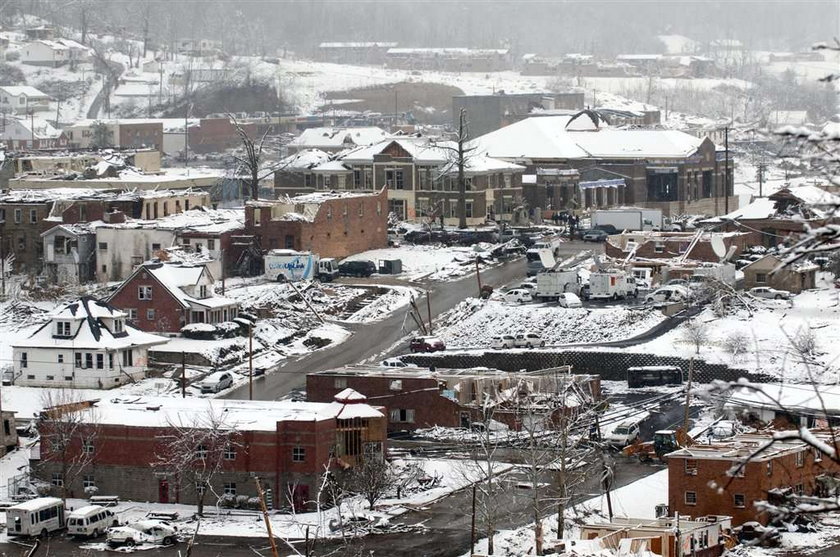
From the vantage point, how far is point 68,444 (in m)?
28.0

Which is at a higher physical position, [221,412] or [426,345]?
[221,412]

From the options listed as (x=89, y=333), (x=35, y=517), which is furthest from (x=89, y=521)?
(x=89, y=333)

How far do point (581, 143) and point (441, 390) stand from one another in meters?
29.1

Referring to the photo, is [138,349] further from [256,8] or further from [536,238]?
[256,8]

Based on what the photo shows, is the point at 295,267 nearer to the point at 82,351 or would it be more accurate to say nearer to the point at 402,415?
the point at 82,351

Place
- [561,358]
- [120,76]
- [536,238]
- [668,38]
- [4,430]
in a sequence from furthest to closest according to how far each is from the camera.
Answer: [668,38]
[120,76]
[536,238]
[561,358]
[4,430]

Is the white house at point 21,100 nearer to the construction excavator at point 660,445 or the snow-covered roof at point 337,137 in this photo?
the snow-covered roof at point 337,137

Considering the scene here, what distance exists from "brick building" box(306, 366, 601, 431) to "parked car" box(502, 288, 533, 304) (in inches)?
285

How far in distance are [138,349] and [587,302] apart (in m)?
9.88

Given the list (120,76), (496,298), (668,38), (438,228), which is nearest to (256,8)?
(668,38)

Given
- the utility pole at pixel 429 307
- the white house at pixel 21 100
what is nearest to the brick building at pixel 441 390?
the utility pole at pixel 429 307

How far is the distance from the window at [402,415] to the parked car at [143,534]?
7488mm

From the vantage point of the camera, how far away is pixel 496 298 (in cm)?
4053

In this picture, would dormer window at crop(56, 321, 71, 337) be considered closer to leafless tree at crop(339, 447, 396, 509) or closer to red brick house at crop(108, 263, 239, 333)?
red brick house at crop(108, 263, 239, 333)
